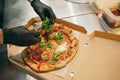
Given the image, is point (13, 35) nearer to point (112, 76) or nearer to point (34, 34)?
point (34, 34)

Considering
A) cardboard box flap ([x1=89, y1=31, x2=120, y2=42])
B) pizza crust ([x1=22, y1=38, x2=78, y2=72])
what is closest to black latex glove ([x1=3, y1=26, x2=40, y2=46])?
pizza crust ([x1=22, y1=38, x2=78, y2=72])

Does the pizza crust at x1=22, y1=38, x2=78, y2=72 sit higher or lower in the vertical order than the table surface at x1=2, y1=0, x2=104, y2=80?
lower

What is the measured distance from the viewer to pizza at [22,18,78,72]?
0.89m

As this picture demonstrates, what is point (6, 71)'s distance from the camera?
38.6 inches

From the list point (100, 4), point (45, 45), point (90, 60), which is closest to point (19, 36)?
point (45, 45)

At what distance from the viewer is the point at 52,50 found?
945 mm

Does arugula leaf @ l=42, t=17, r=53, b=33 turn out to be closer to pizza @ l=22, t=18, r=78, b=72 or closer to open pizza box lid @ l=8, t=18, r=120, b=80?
pizza @ l=22, t=18, r=78, b=72

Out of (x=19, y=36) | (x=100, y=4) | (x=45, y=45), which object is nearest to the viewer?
(x=19, y=36)

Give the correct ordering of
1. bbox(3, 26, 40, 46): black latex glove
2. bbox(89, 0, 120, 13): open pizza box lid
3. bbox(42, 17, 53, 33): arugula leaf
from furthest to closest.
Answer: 1. bbox(89, 0, 120, 13): open pizza box lid
2. bbox(42, 17, 53, 33): arugula leaf
3. bbox(3, 26, 40, 46): black latex glove

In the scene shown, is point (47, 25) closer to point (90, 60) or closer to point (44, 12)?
point (44, 12)

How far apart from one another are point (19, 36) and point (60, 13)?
1.18 feet

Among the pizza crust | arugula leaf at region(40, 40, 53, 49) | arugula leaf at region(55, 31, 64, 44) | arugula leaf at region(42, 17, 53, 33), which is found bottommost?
the pizza crust

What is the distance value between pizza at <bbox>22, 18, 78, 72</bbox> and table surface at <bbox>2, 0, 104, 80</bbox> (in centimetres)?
12

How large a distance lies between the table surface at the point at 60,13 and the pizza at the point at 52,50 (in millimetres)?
125
